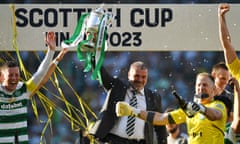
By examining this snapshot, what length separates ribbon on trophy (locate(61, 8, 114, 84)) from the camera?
728cm

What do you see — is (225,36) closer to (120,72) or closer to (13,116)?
(120,72)

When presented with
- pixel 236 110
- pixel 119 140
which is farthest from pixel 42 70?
pixel 236 110

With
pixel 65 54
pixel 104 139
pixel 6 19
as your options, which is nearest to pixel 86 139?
pixel 104 139

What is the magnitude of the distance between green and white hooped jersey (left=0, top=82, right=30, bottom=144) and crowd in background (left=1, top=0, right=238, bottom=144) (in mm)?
524

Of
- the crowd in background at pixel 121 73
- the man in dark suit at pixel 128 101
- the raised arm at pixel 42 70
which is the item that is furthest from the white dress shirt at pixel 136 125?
the raised arm at pixel 42 70

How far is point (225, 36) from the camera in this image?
7020 millimetres

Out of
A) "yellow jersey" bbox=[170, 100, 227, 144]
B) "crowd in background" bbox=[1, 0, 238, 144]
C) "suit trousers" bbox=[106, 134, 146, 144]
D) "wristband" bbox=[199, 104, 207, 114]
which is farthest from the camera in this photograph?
"crowd in background" bbox=[1, 0, 238, 144]

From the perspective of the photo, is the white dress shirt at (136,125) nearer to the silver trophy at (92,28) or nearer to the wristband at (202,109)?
the silver trophy at (92,28)

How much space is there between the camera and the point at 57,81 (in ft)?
25.0

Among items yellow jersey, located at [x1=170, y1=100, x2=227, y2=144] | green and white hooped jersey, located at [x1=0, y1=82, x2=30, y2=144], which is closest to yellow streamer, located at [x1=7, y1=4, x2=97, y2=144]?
green and white hooped jersey, located at [x1=0, y1=82, x2=30, y2=144]

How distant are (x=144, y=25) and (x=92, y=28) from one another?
50 cm

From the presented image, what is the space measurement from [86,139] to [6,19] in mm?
1229

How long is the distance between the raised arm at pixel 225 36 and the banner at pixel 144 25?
1.58 ft

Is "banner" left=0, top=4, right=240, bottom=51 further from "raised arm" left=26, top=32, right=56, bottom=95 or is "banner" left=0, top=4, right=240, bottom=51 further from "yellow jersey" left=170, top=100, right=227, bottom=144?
"yellow jersey" left=170, top=100, right=227, bottom=144
